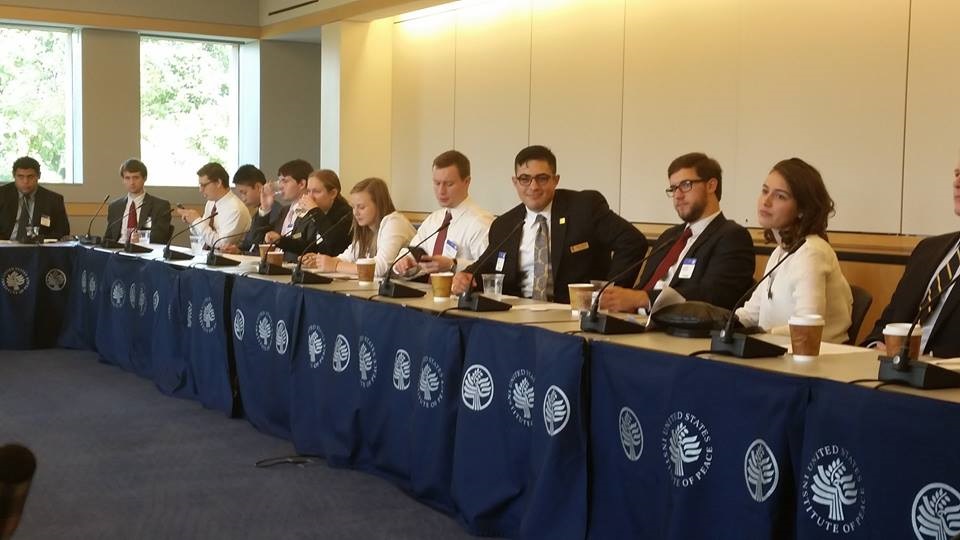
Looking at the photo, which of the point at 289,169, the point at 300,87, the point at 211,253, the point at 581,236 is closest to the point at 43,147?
the point at 300,87

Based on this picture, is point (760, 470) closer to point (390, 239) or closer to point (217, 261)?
point (390, 239)

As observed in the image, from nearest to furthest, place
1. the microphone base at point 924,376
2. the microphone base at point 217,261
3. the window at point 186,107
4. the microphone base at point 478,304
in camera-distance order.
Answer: the microphone base at point 924,376, the microphone base at point 478,304, the microphone base at point 217,261, the window at point 186,107

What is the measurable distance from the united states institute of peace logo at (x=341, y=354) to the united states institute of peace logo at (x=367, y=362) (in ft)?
0.30

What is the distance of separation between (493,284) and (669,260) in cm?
67

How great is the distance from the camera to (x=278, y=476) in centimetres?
393

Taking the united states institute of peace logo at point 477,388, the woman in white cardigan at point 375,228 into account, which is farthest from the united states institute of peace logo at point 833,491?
the woman in white cardigan at point 375,228

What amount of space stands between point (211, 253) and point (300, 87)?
5.63 metres

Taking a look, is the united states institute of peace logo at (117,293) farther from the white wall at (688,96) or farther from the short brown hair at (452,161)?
the white wall at (688,96)

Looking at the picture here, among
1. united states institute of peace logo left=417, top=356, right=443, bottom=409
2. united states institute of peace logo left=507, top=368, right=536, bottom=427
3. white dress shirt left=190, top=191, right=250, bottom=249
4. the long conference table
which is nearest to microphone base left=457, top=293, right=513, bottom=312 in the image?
the long conference table

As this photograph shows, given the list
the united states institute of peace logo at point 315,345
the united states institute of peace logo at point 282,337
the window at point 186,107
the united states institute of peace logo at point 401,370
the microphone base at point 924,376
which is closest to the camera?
the microphone base at point 924,376

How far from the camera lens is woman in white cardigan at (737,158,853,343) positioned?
3312 mm

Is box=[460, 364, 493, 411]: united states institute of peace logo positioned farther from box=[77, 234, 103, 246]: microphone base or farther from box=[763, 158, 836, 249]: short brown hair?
box=[77, 234, 103, 246]: microphone base

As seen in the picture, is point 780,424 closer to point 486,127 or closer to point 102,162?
point 486,127

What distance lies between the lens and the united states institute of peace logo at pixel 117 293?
6.24 m
